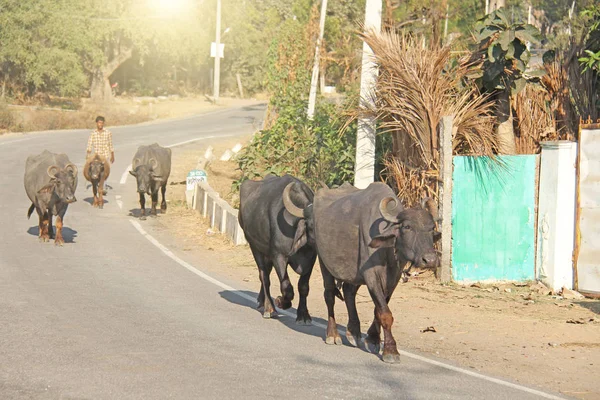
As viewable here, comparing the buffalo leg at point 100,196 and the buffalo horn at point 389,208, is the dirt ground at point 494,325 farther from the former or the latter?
the buffalo leg at point 100,196

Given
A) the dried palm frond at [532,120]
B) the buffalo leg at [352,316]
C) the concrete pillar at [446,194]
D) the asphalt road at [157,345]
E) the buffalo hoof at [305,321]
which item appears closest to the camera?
the asphalt road at [157,345]

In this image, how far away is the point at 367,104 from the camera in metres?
16.9

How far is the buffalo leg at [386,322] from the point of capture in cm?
973

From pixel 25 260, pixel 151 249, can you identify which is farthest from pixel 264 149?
pixel 25 260

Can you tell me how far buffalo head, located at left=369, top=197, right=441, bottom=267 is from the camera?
9.22 meters

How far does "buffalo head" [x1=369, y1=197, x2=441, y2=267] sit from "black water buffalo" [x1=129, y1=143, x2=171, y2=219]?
13.8 metres

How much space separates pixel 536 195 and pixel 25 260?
871 centimetres

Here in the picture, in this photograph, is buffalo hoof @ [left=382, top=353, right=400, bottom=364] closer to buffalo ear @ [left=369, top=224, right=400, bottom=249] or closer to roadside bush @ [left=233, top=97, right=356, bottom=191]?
buffalo ear @ [left=369, top=224, right=400, bottom=249]

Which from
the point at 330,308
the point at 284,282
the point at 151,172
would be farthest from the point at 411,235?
the point at 151,172

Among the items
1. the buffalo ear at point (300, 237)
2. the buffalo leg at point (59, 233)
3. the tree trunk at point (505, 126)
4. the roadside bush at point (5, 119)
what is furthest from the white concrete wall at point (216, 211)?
the roadside bush at point (5, 119)

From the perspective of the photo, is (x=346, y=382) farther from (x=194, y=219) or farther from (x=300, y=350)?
(x=194, y=219)

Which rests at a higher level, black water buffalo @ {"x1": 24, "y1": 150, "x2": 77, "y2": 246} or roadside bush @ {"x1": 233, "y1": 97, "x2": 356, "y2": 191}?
roadside bush @ {"x1": 233, "y1": 97, "x2": 356, "y2": 191}

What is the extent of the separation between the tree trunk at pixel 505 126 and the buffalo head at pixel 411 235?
23.0 ft

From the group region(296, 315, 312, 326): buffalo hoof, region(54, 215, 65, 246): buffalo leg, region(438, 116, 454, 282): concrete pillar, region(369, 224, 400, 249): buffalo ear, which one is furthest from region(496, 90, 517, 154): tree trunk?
region(54, 215, 65, 246): buffalo leg
